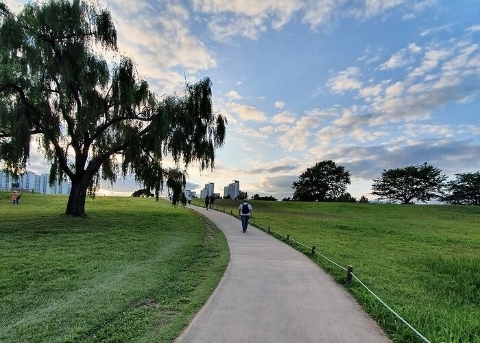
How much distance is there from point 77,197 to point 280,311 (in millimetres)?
16096

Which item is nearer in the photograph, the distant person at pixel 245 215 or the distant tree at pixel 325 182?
the distant person at pixel 245 215

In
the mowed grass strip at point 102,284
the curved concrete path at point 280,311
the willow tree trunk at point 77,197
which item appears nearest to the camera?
the curved concrete path at point 280,311

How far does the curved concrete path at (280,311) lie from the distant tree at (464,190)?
70.5 metres

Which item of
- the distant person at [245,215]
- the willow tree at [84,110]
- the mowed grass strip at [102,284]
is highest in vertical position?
the willow tree at [84,110]

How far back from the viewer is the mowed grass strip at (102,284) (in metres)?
4.49

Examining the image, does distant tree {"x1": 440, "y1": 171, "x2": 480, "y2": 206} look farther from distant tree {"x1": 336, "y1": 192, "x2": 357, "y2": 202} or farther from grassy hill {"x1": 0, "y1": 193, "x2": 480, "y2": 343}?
grassy hill {"x1": 0, "y1": 193, "x2": 480, "y2": 343}

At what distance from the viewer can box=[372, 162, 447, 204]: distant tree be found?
219 ft

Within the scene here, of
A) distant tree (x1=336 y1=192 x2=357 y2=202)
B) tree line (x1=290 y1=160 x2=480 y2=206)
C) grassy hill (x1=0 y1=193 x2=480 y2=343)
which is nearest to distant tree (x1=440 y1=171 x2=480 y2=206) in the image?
tree line (x1=290 y1=160 x2=480 y2=206)

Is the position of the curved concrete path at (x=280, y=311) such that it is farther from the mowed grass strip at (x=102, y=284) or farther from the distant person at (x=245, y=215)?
the distant person at (x=245, y=215)

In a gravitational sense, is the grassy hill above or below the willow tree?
below

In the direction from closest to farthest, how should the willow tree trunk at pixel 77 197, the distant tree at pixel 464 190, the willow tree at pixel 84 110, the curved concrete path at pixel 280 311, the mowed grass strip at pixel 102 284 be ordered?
the curved concrete path at pixel 280 311 → the mowed grass strip at pixel 102 284 → the willow tree at pixel 84 110 → the willow tree trunk at pixel 77 197 → the distant tree at pixel 464 190

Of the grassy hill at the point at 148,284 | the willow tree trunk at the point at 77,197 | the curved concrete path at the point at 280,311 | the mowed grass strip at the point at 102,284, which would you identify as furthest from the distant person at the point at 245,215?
the willow tree trunk at the point at 77,197

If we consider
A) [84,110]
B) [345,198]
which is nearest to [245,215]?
[84,110]

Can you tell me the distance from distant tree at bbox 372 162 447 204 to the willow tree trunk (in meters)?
64.5
